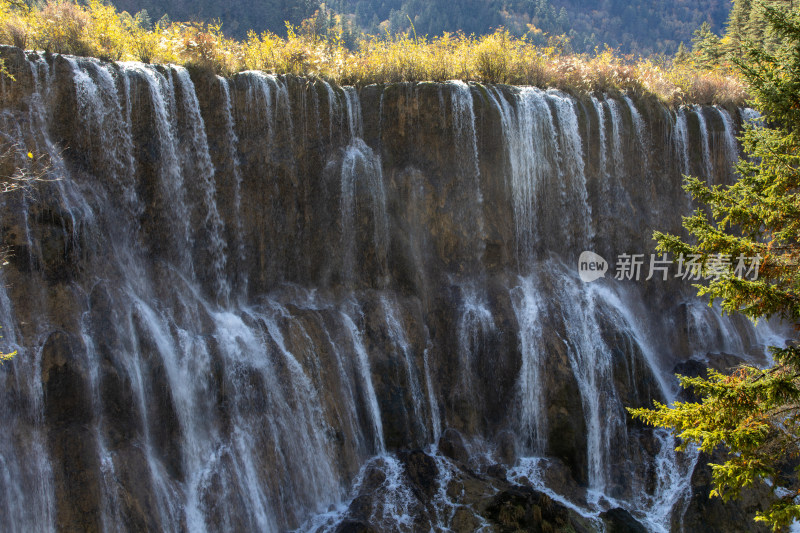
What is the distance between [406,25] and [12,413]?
72.5m

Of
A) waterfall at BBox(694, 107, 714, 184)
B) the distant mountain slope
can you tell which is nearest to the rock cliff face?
waterfall at BBox(694, 107, 714, 184)

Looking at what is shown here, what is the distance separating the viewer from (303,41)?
14.6m

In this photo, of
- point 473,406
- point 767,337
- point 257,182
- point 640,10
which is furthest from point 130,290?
point 640,10

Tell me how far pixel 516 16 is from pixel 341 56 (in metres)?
65.8

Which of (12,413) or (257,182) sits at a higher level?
(257,182)

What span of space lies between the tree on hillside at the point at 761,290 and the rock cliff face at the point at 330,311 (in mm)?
4740

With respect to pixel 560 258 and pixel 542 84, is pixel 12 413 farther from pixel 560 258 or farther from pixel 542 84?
pixel 542 84

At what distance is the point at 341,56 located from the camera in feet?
48.5

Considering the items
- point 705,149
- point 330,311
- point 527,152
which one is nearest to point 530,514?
point 330,311

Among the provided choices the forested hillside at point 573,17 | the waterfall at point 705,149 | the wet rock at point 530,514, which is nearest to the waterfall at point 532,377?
the wet rock at point 530,514

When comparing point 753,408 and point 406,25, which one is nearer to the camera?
point 753,408

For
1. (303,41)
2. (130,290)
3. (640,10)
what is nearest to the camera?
(130,290)

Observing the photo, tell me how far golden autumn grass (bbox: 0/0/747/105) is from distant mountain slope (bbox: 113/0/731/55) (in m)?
36.7

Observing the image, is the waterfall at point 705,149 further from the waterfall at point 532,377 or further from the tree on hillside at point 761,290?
the tree on hillside at point 761,290
